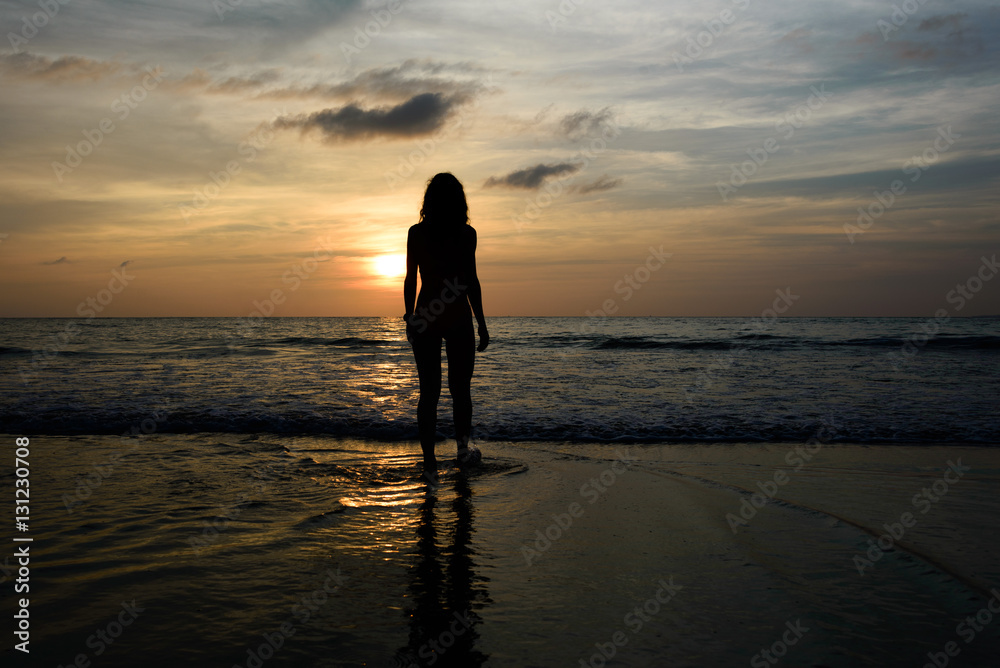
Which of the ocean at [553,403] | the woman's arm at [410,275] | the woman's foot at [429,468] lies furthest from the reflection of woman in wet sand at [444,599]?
the ocean at [553,403]

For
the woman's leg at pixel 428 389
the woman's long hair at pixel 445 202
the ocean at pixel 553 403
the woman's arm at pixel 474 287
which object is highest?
the woman's long hair at pixel 445 202

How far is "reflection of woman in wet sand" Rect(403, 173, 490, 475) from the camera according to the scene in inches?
176

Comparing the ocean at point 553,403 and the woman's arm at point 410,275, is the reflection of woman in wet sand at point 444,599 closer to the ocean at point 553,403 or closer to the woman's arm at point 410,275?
the woman's arm at point 410,275

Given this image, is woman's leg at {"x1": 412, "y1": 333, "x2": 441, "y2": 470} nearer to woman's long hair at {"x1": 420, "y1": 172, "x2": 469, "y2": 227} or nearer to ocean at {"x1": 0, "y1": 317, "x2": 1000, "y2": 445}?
woman's long hair at {"x1": 420, "y1": 172, "x2": 469, "y2": 227}

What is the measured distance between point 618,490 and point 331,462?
260 centimetres

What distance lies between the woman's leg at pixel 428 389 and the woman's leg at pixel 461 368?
0.13m

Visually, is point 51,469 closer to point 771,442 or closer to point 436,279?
point 436,279

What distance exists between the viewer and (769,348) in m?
25.3

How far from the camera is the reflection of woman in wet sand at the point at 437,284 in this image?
4.47 m

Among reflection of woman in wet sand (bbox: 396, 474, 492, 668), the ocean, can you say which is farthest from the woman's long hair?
the ocean

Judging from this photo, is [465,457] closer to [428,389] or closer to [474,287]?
[428,389]

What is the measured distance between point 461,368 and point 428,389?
0.34 metres

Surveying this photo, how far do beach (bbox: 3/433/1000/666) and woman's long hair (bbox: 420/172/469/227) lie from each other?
80.0 inches

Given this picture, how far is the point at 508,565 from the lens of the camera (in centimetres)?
281
